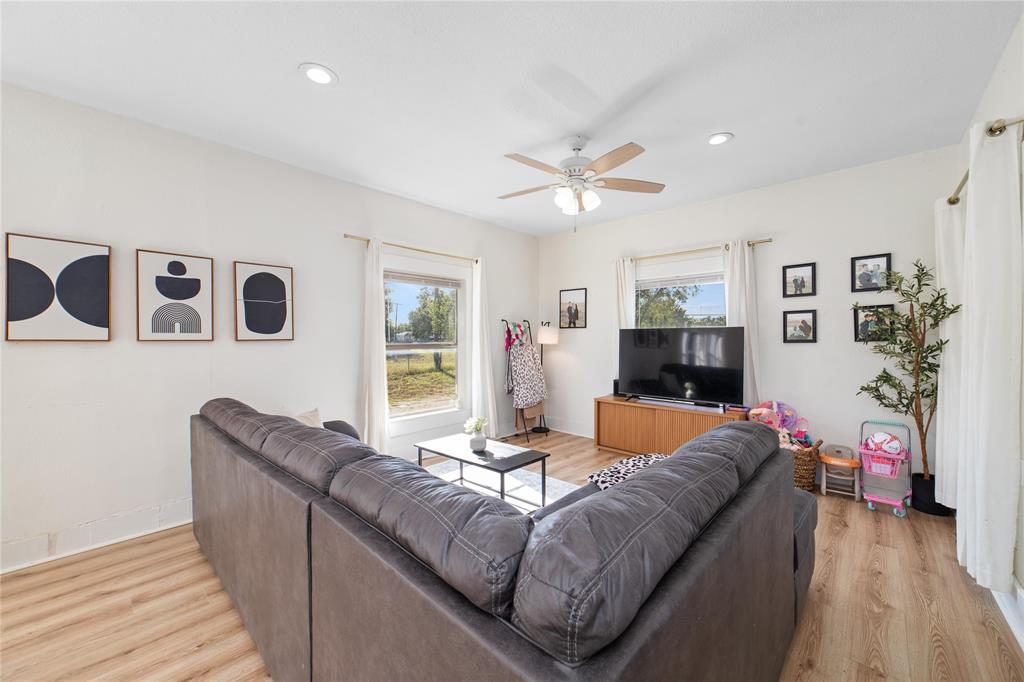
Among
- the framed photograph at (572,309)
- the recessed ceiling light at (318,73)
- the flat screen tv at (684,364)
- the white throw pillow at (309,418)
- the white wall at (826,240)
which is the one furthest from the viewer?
the framed photograph at (572,309)

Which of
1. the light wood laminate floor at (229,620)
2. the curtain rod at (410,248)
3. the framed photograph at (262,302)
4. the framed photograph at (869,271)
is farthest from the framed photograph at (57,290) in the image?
the framed photograph at (869,271)

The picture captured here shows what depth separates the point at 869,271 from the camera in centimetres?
334

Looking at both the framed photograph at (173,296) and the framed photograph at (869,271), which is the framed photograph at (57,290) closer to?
the framed photograph at (173,296)

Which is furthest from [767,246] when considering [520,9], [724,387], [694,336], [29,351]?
[29,351]

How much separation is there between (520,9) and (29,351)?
3145 mm

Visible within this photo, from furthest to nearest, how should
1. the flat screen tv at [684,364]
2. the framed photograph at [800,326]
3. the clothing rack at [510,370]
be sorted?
the clothing rack at [510,370] < the flat screen tv at [684,364] < the framed photograph at [800,326]

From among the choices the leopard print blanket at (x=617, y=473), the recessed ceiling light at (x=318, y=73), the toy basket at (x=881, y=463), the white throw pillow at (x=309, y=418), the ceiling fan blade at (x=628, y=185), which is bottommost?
the toy basket at (x=881, y=463)

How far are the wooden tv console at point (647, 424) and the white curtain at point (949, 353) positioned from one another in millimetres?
1278

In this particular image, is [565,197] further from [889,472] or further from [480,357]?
[889,472]

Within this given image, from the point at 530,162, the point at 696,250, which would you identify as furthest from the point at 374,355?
the point at 696,250

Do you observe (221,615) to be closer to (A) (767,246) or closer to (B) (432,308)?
(B) (432,308)

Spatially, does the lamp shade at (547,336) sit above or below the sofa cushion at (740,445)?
above

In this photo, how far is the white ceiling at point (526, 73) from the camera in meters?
1.81

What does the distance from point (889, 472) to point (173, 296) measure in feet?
16.8
